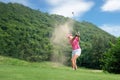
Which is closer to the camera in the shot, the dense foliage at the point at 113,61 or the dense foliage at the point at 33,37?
the dense foliage at the point at 113,61

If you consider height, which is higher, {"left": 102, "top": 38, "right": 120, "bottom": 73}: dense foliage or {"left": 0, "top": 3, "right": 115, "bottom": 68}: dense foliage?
{"left": 0, "top": 3, "right": 115, "bottom": 68}: dense foliage

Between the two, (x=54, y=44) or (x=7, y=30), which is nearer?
(x=7, y=30)

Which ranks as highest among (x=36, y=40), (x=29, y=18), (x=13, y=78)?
(x=29, y=18)

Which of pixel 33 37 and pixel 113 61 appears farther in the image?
pixel 33 37

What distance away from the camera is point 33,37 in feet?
533

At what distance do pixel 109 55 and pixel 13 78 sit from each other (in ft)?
79.6

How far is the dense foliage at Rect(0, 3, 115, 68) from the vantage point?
134m

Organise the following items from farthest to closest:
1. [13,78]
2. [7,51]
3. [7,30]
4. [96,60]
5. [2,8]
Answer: [2,8] → [7,30] → [7,51] → [96,60] → [13,78]

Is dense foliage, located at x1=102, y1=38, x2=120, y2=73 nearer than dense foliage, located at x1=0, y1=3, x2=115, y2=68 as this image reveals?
Yes

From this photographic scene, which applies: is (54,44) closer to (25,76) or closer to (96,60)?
(96,60)

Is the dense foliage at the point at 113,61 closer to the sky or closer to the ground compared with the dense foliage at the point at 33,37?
closer to the ground

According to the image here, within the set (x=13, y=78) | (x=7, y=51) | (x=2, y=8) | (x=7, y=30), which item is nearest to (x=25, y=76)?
(x=13, y=78)

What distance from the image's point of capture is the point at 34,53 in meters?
146

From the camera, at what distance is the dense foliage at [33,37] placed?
5285 inches
